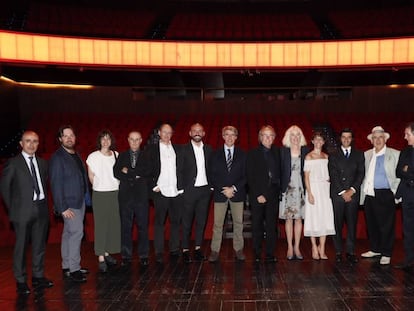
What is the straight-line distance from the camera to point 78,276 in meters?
3.95

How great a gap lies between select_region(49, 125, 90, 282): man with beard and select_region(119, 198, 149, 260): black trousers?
525 mm

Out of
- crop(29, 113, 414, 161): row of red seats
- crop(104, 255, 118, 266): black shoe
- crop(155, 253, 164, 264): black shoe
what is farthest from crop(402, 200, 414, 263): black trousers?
crop(29, 113, 414, 161): row of red seats

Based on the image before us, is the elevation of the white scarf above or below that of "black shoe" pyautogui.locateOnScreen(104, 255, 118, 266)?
above

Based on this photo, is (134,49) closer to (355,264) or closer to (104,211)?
(104,211)

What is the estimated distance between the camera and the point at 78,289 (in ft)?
12.3

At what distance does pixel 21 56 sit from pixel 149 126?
134 inches

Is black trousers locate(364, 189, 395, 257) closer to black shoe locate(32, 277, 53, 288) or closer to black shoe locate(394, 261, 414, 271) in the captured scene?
black shoe locate(394, 261, 414, 271)

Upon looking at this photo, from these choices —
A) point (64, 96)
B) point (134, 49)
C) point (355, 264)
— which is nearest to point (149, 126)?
point (134, 49)

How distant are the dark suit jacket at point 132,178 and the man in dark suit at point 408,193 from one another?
2.59 m

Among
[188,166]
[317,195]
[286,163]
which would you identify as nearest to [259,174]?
[286,163]

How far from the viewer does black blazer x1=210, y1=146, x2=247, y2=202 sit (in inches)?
176

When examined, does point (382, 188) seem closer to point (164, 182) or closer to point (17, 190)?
point (164, 182)

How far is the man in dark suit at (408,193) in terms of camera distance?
419 cm

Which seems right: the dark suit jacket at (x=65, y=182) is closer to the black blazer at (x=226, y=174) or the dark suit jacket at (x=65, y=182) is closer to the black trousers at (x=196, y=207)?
the black trousers at (x=196, y=207)
